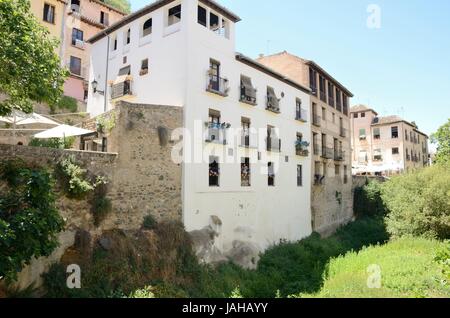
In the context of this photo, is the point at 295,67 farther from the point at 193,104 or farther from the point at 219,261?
the point at 219,261

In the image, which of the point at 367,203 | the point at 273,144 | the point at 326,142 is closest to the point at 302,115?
the point at 273,144

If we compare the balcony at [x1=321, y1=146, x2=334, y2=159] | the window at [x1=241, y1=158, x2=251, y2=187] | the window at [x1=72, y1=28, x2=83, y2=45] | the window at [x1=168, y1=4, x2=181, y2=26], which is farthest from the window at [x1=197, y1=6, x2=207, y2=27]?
the window at [x1=72, y1=28, x2=83, y2=45]

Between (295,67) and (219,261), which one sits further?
(295,67)

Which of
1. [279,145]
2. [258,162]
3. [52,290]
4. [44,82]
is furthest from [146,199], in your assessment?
[279,145]

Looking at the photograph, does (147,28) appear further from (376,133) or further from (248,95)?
(376,133)

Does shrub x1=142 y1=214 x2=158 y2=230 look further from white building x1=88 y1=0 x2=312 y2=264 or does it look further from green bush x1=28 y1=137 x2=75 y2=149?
green bush x1=28 y1=137 x2=75 y2=149

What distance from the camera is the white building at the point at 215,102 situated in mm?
15039

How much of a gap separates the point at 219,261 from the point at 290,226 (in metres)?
7.37

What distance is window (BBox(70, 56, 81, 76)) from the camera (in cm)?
2720

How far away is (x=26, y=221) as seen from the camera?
685cm

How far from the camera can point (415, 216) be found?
803 inches

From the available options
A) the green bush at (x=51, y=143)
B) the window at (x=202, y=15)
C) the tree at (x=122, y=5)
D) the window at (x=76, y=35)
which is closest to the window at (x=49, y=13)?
the window at (x=76, y=35)

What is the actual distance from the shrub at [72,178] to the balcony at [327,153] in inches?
739

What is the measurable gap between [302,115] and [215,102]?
356 inches
